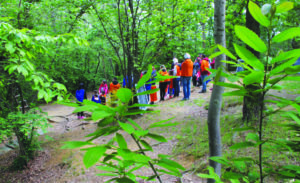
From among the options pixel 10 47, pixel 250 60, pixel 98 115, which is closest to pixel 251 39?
pixel 250 60

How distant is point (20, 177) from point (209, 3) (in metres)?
8.18

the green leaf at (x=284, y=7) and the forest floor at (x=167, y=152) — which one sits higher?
the green leaf at (x=284, y=7)

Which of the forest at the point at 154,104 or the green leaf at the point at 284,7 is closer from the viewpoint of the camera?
the green leaf at the point at 284,7

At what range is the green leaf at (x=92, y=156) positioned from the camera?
466 millimetres

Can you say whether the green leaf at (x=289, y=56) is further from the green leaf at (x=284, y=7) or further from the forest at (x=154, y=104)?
the green leaf at (x=284, y=7)

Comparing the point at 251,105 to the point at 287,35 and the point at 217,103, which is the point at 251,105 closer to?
the point at 217,103

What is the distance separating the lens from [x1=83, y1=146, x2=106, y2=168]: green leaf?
1.53 ft

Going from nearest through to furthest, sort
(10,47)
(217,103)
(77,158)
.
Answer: (217,103)
(10,47)
(77,158)

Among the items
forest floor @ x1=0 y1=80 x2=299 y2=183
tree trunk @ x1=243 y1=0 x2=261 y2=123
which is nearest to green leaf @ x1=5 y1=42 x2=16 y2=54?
forest floor @ x1=0 y1=80 x2=299 y2=183

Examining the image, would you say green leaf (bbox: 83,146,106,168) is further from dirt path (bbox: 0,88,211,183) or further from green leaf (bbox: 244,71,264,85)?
dirt path (bbox: 0,88,211,183)

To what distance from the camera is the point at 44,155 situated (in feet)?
20.2

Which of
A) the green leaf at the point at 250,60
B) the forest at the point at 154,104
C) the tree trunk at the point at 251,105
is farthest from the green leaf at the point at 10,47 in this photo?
the tree trunk at the point at 251,105

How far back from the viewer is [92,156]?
0.48m

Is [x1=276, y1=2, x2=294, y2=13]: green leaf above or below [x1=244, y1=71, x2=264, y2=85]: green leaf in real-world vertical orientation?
above
